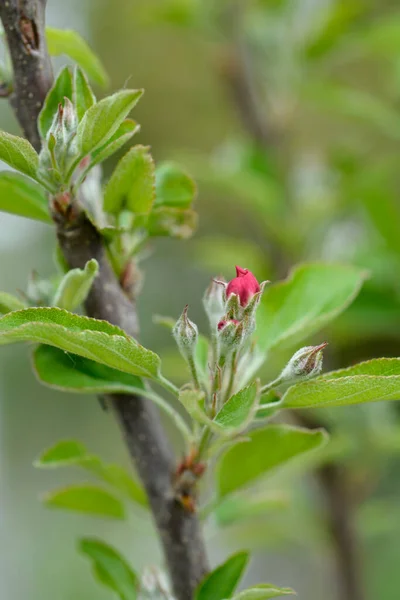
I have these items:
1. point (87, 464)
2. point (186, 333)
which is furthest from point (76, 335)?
point (87, 464)

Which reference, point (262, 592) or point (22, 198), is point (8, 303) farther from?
point (262, 592)

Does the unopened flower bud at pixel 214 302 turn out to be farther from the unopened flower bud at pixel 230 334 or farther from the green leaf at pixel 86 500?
the green leaf at pixel 86 500

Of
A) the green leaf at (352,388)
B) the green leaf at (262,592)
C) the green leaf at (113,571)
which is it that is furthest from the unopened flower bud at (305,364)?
the green leaf at (113,571)

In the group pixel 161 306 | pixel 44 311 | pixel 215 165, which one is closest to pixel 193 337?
pixel 44 311

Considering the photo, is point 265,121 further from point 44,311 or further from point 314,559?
point 314,559

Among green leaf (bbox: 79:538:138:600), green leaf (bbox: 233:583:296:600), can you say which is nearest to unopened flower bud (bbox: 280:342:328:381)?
green leaf (bbox: 233:583:296:600)

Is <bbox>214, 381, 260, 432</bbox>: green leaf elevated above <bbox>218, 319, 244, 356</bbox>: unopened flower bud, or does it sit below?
below

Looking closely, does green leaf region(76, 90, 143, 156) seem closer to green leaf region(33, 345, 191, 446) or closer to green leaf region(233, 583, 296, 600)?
green leaf region(33, 345, 191, 446)
